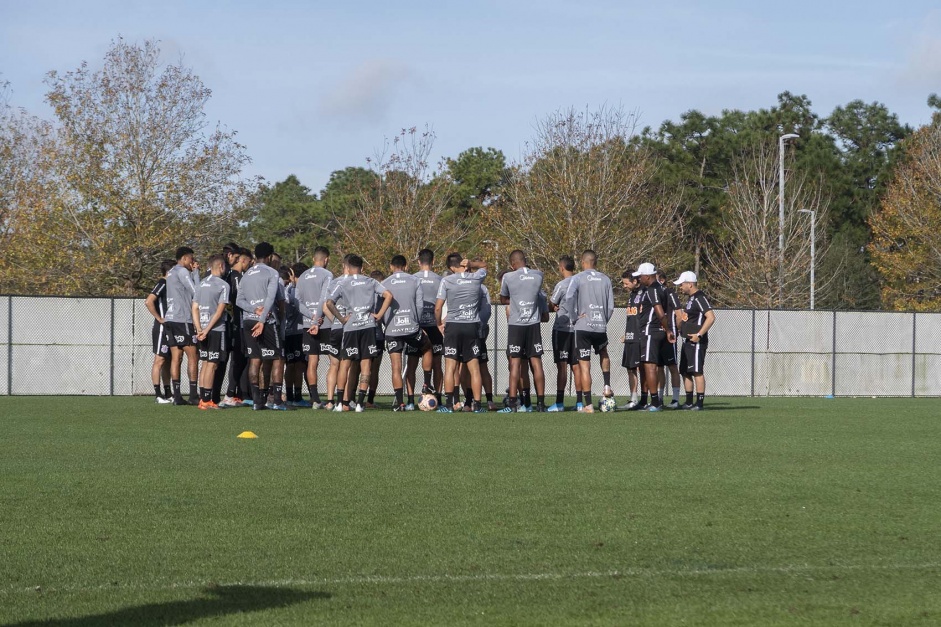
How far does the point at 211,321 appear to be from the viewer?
1517 centimetres

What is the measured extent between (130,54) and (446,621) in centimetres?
3163

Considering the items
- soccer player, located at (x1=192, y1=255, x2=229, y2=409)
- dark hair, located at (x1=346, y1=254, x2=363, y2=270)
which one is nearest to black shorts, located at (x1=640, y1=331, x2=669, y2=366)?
dark hair, located at (x1=346, y1=254, x2=363, y2=270)

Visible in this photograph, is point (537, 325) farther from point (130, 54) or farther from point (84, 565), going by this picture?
point (130, 54)

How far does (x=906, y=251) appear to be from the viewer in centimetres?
4412

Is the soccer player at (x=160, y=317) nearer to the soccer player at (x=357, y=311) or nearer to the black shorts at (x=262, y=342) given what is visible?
the black shorts at (x=262, y=342)

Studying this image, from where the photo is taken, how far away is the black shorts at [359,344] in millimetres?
15219

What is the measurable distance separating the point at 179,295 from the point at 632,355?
6.50 m

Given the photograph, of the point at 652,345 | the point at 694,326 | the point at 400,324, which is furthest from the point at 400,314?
the point at 694,326

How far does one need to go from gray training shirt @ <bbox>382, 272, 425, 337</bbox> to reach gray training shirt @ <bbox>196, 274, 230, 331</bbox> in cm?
216

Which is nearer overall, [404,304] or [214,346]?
[214,346]

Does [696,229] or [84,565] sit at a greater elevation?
[696,229]

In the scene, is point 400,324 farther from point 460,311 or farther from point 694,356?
point 694,356

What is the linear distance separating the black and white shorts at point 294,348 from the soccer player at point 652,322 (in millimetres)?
5018

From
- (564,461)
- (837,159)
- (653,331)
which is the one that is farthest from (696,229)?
(564,461)
